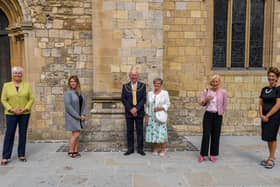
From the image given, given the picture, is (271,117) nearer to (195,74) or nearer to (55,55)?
(195,74)

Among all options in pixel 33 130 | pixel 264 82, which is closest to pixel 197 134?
pixel 264 82

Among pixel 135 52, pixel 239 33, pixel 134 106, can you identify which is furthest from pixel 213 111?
pixel 239 33

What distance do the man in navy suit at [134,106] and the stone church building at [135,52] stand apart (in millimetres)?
673

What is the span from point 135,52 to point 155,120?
1772mm

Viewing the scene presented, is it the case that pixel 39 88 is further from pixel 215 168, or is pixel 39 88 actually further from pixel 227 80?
pixel 227 80

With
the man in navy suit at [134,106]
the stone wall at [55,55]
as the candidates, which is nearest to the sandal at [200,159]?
the man in navy suit at [134,106]

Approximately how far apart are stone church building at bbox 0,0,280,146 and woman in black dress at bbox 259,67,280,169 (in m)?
2.11

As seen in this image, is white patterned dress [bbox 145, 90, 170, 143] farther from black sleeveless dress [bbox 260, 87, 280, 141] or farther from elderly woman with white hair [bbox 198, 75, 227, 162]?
black sleeveless dress [bbox 260, 87, 280, 141]

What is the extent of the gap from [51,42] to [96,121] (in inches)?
94.0

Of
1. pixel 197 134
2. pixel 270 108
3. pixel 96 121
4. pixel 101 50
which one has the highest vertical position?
pixel 101 50

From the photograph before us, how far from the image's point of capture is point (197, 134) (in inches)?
291

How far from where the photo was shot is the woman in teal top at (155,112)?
5.14 m

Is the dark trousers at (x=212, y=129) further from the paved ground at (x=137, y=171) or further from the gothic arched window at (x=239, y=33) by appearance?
the gothic arched window at (x=239, y=33)

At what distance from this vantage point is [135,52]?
6.06 metres
